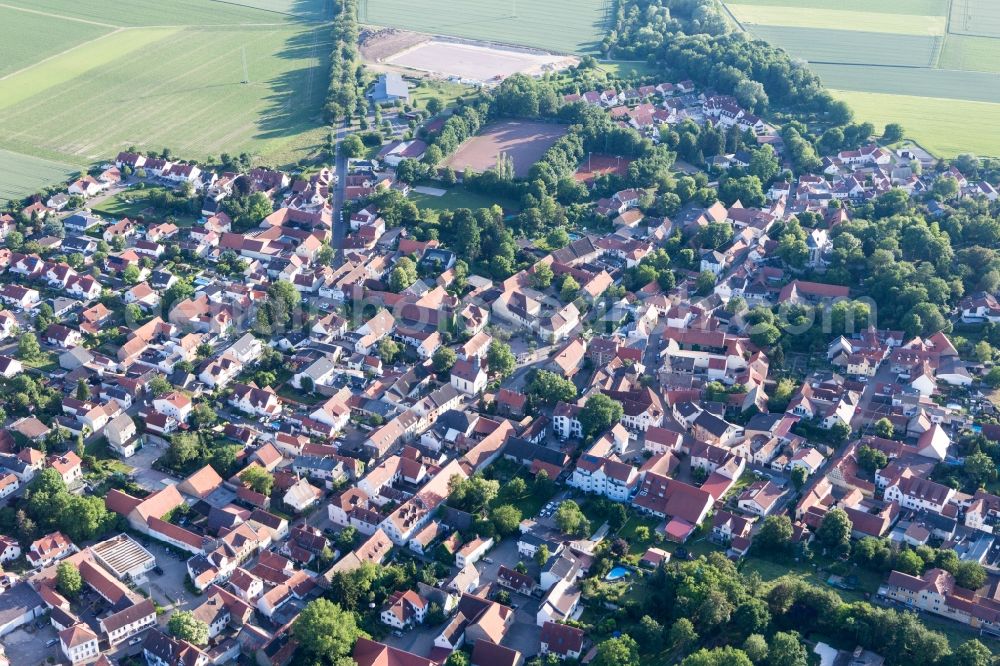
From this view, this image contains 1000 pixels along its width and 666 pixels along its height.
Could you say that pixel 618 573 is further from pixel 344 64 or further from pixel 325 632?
pixel 344 64

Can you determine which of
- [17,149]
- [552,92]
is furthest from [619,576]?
[17,149]

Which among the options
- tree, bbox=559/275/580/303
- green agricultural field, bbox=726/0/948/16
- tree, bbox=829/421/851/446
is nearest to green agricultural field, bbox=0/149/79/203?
tree, bbox=559/275/580/303

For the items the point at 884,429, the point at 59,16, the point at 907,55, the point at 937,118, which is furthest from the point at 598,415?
the point at 59,16

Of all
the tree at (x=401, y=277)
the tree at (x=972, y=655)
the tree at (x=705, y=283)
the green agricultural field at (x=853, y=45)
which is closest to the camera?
the tree at (x=972, y=655)

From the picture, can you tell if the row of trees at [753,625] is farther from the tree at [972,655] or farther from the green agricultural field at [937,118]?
the green agricultural field at [937,118]

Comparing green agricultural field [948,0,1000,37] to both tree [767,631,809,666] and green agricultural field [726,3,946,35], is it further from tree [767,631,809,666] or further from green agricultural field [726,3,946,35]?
tree [767,631,809,666]

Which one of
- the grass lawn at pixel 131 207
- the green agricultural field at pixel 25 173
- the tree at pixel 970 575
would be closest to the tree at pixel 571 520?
the tree at pixel 970 575
